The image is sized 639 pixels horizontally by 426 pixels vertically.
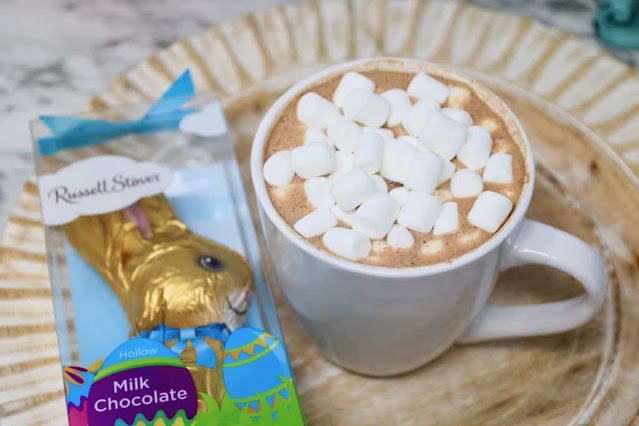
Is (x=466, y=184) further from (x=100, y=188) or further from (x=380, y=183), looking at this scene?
(x=100, y=188)

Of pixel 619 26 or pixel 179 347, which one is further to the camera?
pixel 619 26

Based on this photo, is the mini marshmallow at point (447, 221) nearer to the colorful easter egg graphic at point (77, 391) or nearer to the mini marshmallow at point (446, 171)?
the mini marshmallow at point (446, 171)

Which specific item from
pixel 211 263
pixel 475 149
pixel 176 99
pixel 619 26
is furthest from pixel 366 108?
pixel 619 26

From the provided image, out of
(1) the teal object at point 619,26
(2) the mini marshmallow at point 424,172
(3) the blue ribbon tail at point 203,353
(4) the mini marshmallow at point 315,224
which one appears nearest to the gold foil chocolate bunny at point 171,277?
(3) the blue ribbon tail at point 203,353

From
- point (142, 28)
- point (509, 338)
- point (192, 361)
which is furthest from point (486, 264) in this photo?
point (142, 28)

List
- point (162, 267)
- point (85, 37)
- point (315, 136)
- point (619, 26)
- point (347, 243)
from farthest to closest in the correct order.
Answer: point (85, 37)
point (619, 26)
point (162, 267)
point (315, 136)
point (347, 243)

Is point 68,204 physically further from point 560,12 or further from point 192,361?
point 560,12
